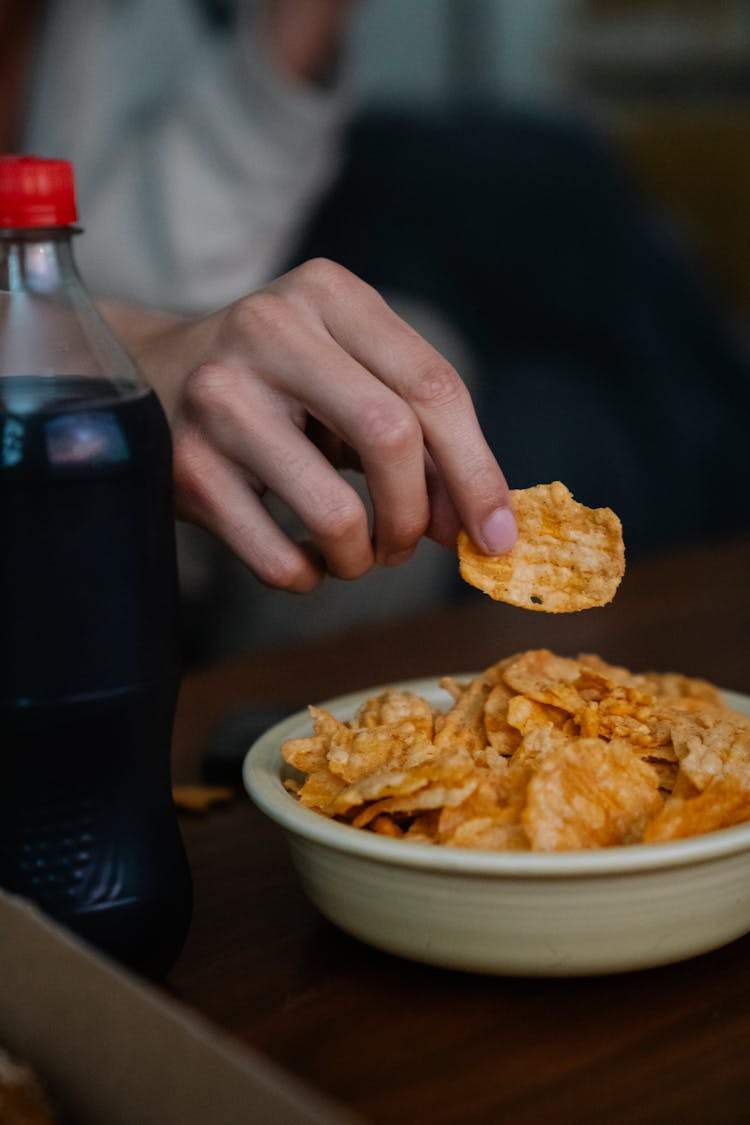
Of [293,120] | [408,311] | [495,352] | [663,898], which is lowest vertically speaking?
[495,352]

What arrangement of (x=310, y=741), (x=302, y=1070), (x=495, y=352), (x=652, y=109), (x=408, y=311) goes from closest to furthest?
(x=302, y=1070) → (x=310, y=741) → (x=408, y=311) → (x=495, y=352) → (x=652, y=109)

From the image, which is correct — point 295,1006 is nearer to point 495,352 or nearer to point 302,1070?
point 302,1070

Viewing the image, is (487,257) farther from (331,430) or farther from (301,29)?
(331,430)

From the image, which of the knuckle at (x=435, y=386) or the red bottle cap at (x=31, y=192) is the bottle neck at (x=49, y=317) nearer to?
the red bottle cap at (x=31, y=192)

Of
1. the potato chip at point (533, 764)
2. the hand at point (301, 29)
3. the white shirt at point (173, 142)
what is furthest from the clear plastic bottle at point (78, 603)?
the hand at point (301, 29)

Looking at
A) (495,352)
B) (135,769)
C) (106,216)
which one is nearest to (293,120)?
(106,216)

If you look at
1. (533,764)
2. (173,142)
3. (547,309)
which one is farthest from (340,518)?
(547,309)
